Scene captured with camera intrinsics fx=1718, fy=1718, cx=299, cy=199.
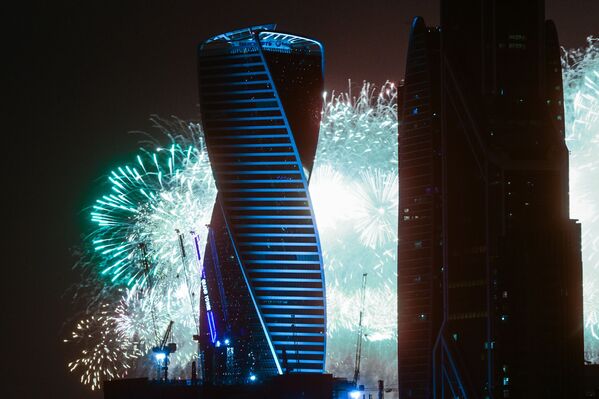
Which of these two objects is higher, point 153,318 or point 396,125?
point 396,125

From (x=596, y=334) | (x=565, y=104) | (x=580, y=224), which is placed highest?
(x=565, y=104)

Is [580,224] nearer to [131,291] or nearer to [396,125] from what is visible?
[396,125]

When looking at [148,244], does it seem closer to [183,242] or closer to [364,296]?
[183,242]

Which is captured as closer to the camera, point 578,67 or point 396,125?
point 578,67

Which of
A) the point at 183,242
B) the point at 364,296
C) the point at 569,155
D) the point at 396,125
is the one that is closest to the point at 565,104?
the point at 569,155

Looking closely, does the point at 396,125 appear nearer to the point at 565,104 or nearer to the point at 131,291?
the point at 565,104

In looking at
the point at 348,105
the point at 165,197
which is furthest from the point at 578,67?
the point at 165,197

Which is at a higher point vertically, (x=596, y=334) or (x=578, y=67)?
(x=578, y=67)

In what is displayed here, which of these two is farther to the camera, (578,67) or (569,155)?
(569,155)

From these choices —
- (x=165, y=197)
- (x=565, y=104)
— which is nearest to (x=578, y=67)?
(x=565, y=104)
